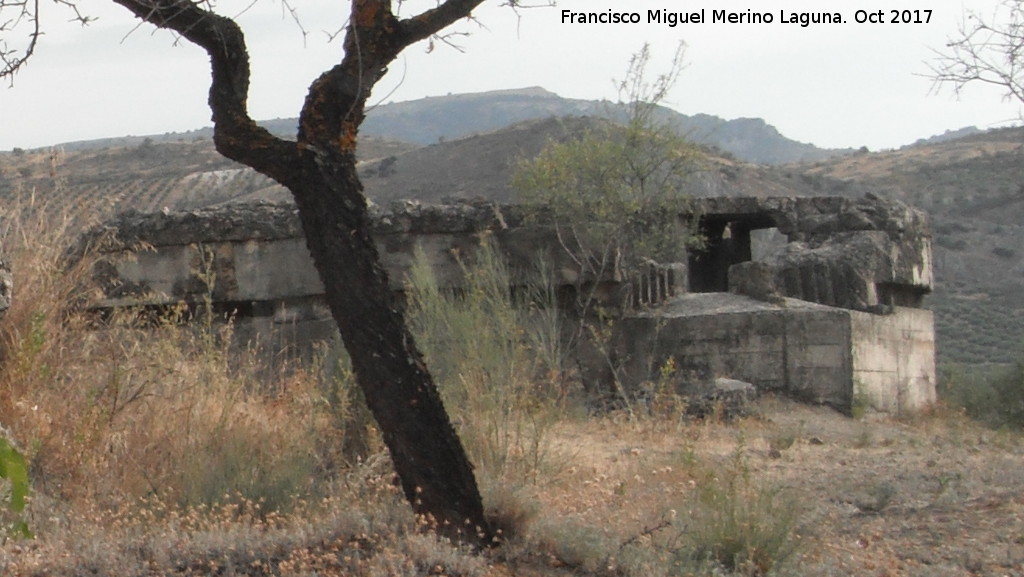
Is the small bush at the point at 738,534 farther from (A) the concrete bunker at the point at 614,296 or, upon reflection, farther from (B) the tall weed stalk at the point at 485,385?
(A) the concrete bunker at the point at 614,296

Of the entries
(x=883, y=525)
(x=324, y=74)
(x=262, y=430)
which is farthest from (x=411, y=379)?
(x=883, y=525)

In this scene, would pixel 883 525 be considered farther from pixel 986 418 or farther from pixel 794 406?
pixel 986 418

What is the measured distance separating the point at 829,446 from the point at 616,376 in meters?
2.60

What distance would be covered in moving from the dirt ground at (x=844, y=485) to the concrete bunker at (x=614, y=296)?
3.55 feet

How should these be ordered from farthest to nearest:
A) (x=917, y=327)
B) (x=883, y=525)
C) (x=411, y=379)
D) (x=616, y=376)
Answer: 1. (x=917, y=327)
2. (x=616, y=376)
3. (x=883, y=525)
4. (x=411, y=379)

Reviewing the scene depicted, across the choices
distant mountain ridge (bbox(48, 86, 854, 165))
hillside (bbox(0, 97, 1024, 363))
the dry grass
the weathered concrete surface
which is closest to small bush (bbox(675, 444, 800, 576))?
the dry grass

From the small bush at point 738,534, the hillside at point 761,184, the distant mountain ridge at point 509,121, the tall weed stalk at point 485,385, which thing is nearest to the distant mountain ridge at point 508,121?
the distant mountain ridge at point 509,121

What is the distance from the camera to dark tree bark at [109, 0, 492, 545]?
5.02 meters

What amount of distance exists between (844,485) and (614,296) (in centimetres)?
540

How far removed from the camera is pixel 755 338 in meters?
12.5

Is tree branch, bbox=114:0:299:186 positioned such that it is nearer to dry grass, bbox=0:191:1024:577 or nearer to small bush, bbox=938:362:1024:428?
dry grass, bbox=0:191:1024:577

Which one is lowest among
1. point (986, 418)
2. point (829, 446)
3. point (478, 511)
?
point (986, 418)

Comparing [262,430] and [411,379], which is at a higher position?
[411,379]

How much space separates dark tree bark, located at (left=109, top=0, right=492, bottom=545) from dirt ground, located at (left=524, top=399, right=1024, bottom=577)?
2.07 ft
